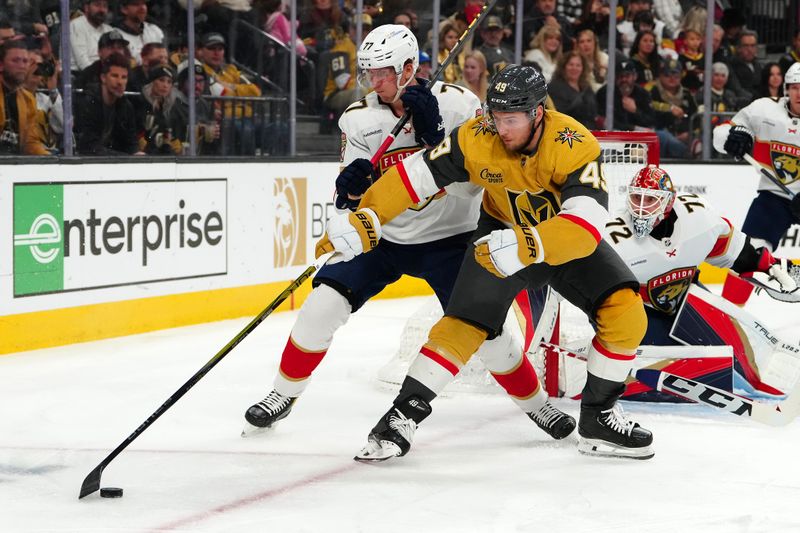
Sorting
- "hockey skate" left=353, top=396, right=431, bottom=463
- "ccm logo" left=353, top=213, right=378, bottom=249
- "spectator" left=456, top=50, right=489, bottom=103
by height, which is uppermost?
"spectator" left=456, top=50, right=489, bottom=103

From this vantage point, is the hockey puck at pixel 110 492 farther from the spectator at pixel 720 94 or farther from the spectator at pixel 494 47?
the spectator at pixel 720 94

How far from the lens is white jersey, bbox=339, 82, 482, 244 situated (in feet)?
10.6

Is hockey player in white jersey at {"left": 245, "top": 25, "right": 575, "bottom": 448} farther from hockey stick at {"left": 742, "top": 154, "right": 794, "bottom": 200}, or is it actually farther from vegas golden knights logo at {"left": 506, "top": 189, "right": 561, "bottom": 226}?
hockey stick at {"left": 742, "top": 154, "right": 794, "bottom": 200}

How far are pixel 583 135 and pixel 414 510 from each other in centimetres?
98

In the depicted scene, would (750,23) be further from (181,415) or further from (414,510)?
(414,510)

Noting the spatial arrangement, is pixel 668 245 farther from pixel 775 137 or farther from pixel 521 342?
pixel 775 137

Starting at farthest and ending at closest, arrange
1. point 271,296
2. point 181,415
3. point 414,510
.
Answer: point 271,296
point 181,415
point 414,510

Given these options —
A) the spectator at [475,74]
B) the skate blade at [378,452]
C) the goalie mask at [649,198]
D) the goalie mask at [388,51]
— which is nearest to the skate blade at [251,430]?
the skate blade at [378,452]

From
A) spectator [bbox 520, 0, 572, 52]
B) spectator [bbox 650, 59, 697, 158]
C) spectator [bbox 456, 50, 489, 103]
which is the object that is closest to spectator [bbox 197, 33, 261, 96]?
spectator [bbox 456, 50, 489, 103]

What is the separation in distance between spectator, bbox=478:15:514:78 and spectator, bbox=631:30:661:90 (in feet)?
3.13

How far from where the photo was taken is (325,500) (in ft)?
8.78

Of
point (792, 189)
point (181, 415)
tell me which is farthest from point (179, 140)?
point (792, 189)

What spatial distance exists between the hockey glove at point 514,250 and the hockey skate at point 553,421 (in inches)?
25.3

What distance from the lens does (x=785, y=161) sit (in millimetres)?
5227
